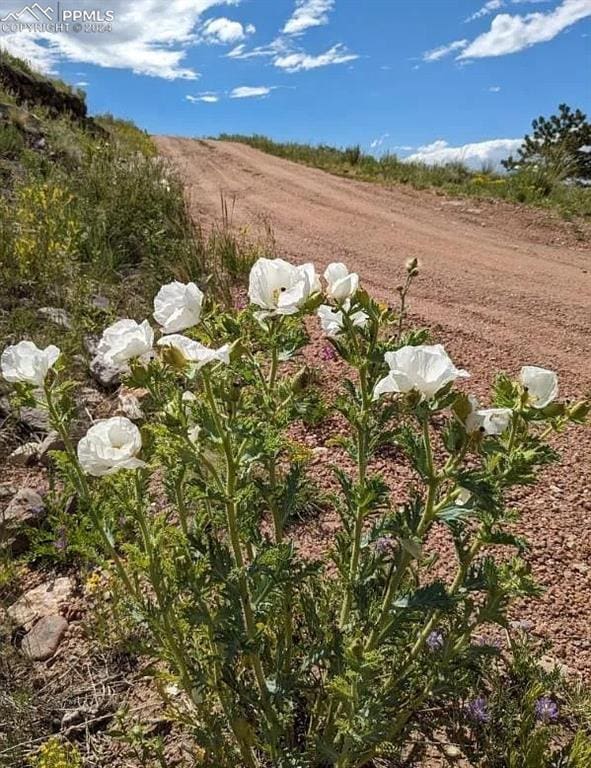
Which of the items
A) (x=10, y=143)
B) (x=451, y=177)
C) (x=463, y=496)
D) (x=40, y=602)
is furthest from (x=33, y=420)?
(x=451, y=177)

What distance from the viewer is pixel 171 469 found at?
5.19ft

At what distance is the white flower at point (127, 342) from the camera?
1.38 m

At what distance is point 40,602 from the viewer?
2.52 m

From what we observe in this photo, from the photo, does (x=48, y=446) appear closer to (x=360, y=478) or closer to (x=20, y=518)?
(x=20, y=518)

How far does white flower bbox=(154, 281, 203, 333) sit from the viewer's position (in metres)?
1.36

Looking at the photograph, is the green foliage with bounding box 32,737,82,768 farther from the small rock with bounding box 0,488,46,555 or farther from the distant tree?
the distant tree

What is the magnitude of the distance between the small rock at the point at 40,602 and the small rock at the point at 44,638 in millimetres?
65

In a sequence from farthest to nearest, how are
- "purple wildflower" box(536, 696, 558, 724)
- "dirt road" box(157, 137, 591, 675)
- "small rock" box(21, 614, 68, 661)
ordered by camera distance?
"dirt road" box(157, 137, 591, 675) → "small rock" box(21, 614, 68, 661) → "purple wildflower" box(536, 696, 558, 724)

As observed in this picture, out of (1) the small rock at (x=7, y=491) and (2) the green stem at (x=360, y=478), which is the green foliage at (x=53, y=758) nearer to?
(2) the green stem at (x=360, y=478)

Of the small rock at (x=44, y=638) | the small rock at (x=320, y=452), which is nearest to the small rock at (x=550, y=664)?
Answer: the small rock at (x=320, y=452)

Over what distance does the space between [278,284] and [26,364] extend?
659mm

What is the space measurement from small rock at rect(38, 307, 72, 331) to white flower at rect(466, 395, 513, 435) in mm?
3500

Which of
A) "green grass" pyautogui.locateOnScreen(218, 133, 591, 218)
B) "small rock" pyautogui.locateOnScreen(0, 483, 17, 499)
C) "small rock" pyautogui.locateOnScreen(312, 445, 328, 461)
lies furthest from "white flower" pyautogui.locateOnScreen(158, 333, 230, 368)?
"green grass" pyautogui.locateOnScreen(218, 133, 591, 218)

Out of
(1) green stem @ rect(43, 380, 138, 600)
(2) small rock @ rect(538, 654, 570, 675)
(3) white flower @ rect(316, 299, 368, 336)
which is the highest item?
(3) white flower @ rect(316, 299, 368, 336)
